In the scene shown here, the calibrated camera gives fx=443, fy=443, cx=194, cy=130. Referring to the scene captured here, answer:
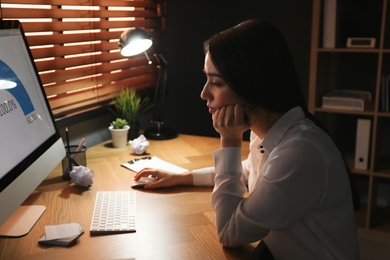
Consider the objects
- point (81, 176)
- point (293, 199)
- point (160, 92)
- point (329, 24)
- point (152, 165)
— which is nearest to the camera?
point (293, 199)

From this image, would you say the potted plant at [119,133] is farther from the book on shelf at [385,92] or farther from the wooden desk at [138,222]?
the book on shelf at [385,92]

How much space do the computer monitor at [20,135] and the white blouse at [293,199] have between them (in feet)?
1.64

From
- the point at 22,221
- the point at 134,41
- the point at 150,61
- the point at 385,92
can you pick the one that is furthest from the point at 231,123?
the point at 385,92

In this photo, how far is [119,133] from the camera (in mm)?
1963

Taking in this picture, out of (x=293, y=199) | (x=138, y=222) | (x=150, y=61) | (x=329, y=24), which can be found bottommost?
(x=138, y=222)

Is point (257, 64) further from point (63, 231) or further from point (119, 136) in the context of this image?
point (119, 136)

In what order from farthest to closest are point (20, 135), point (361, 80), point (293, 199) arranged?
point (361, 80), point (20, 135), point (293, 199)

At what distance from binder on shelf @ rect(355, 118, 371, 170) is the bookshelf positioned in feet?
0.05

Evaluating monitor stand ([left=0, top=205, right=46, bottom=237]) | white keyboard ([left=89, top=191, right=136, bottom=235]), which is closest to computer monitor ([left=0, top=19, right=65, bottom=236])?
monitor stand ([left=0, top=205, right=46, bottom=237])

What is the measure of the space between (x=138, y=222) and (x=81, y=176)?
332 mm

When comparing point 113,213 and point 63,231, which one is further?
point 113,213

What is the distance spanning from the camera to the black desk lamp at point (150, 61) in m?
1.85

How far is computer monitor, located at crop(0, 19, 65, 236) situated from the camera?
1.06 metres

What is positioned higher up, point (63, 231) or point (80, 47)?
point (80, 47)
